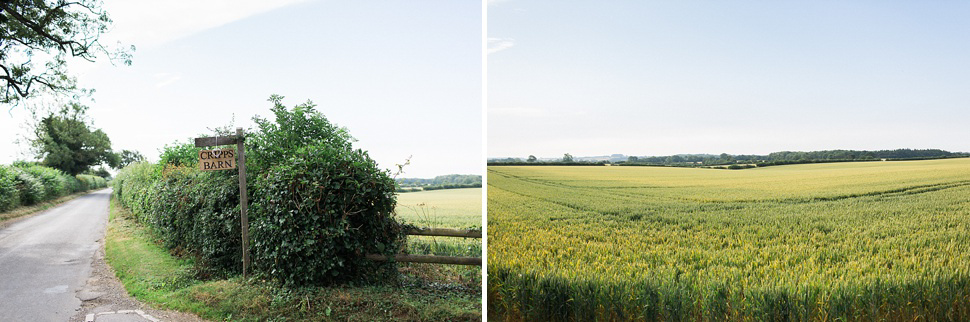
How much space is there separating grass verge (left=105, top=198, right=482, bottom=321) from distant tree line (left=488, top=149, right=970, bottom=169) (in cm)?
144

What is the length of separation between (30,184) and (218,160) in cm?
292

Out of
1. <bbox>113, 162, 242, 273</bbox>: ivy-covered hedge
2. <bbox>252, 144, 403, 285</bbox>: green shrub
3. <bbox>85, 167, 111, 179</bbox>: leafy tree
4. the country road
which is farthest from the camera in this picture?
<bbox>85, 167, 111, 179</bbox>: leafy tree

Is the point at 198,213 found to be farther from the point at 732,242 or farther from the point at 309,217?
the point at 732,242

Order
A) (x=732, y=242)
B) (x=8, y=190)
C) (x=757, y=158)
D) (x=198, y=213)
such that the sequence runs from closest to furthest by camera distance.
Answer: (x=732, y=242), (x=757, y=158), (x=198, y=213), (x=8, y=190)

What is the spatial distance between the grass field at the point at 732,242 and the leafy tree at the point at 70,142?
5.01 meters

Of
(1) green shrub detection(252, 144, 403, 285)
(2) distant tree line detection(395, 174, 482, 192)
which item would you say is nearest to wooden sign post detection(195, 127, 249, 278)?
(1) green shrub detection(252, 144, 403, 285)

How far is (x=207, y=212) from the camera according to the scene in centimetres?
531

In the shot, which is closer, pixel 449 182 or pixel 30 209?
pixel 30 209

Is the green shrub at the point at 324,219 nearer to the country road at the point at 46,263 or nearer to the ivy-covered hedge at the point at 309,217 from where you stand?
the ivy-covered hedge at the point at 309,217

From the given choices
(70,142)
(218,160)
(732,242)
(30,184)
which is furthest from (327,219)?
(30,184)

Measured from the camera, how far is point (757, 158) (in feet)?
9.25

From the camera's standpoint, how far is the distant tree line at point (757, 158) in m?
2.49

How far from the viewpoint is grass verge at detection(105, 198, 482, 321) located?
12.7 feet

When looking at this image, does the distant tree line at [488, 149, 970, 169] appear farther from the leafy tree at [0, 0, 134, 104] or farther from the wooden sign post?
the leafy tree at [0, 0, 134, 104]
